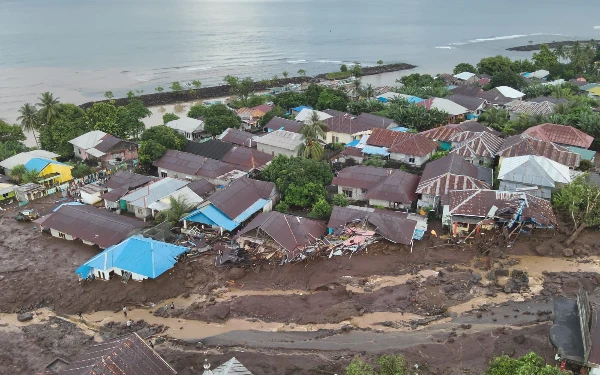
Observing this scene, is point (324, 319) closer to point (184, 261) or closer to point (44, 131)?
point (184, 261)

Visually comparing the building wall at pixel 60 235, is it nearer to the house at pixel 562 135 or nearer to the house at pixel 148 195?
the house at pixel 148 195

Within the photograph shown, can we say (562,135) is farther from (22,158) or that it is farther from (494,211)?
(22,158)

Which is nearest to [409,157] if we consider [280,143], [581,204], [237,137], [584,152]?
[280,143]

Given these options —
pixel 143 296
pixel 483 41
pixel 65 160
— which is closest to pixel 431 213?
pixel 143 296

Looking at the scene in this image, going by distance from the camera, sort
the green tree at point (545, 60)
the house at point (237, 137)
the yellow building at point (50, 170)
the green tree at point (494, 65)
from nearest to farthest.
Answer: the yellow building at point (50, 170) → the house at point (237, 137) → the green tree at point (494, 65) → the green tree at point (545, 60)

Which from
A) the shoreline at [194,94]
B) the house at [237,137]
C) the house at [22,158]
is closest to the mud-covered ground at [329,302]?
the house at [22,158]

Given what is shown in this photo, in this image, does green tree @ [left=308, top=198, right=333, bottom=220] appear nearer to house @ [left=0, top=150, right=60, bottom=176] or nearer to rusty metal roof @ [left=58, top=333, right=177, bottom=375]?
rusty metal roof @ [left=58, top=333, right=177, bottom=375]
